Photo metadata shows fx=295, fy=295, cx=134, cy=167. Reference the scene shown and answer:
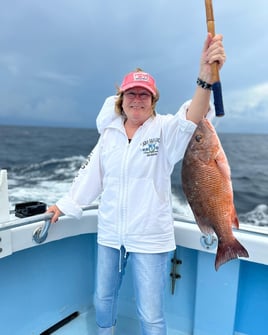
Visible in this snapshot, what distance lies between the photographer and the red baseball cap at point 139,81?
1396 millimetres

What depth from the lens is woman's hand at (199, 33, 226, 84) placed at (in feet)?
3.27

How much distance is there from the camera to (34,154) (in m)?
12.4

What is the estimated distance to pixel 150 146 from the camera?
1.42m

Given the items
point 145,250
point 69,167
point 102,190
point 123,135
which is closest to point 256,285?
point 145,250

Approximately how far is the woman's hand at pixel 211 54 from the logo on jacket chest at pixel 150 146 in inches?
16.6

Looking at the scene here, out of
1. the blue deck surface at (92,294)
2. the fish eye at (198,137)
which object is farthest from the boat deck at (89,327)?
the fish eye at (198,137)

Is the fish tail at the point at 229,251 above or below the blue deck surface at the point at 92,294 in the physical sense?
above

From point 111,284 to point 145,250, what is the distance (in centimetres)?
34

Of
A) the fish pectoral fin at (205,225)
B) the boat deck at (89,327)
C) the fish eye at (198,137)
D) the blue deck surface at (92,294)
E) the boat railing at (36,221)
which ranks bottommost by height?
the boat deck at (89,327)

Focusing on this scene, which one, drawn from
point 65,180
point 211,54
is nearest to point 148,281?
point 211,54

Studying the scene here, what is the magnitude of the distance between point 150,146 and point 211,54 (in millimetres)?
534

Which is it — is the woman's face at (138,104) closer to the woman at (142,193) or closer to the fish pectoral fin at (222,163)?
the woman at (142,193)

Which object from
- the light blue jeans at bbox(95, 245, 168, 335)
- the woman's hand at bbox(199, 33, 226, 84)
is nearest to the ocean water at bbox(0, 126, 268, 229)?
the light blue jeans at bbox(95, 245, 168, 335)

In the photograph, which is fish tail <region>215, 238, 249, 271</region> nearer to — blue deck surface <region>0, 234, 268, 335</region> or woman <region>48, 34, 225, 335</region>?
woman <region>48, 34, 225, 335</region>
